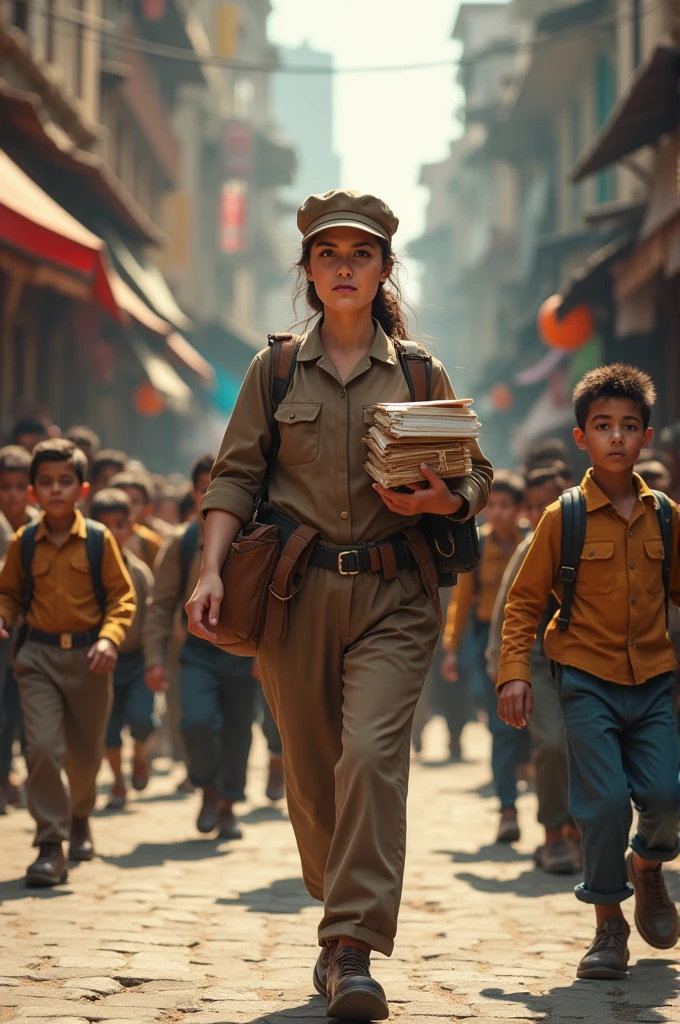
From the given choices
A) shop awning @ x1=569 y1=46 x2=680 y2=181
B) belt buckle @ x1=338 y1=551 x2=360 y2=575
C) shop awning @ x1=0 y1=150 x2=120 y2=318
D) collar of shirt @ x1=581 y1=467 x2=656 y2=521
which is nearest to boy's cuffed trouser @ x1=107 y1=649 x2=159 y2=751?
shop awning @ x1=0 y1=150 x2=120 y2=318

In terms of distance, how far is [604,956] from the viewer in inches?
210

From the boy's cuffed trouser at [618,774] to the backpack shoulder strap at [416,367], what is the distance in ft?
3.29

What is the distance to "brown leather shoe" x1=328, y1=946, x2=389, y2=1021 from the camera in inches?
174

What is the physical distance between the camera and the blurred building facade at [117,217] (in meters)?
17.2

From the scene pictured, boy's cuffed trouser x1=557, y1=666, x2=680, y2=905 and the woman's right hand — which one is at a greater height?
the woman's right hand

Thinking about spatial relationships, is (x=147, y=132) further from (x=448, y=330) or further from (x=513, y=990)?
(x=448, y=330)

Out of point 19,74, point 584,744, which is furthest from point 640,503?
point 19,74

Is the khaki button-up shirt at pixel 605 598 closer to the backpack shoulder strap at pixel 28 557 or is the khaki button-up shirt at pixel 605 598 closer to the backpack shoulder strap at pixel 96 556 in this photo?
the backpack shoulder strap at pixel 96 556

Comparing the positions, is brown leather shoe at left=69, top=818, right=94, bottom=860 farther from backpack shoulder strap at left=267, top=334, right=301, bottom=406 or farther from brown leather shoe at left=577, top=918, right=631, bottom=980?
backpack shoulder strap at left=267, top=334, right=301, bottom=406

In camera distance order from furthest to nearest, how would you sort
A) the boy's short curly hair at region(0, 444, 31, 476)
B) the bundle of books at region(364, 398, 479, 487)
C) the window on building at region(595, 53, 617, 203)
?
the window on building at region(595, 53, 617, 203) → the boy's short curly hair at region(0, 444, 31, 476) → the bundle of books at region(364, 398, 479, 487)

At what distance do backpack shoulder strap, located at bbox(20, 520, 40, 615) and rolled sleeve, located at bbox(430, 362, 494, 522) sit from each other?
9.02ft

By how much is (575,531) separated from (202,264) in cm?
4551

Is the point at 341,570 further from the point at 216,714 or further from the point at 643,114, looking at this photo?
the point at 643,114

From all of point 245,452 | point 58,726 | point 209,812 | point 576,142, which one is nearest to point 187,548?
point 209,812
